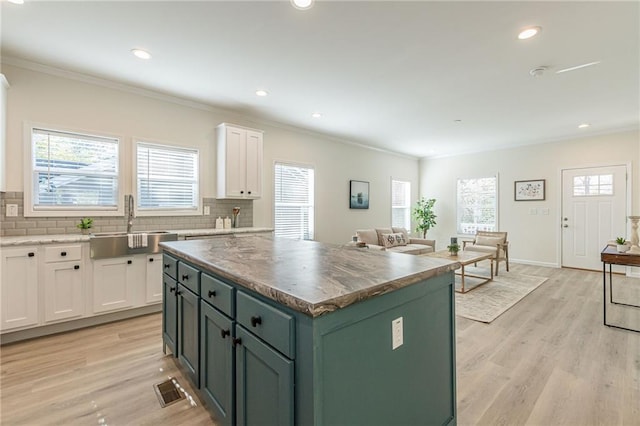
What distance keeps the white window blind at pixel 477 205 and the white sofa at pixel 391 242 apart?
1.84m

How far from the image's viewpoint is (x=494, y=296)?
4.02 m

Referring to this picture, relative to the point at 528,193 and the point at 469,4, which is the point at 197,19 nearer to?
the point at 469,4

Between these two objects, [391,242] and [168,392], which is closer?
[168,392]

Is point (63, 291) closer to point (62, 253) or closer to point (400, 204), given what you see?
point (62, 253)

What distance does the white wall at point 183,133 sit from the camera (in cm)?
304

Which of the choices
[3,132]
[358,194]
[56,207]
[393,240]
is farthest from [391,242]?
[3,132]

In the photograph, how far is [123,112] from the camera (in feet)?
11.8

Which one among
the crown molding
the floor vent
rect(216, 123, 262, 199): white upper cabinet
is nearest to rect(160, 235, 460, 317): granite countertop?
the floor vent

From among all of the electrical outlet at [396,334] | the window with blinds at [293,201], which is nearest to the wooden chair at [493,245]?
the window with blinds at [293,201]

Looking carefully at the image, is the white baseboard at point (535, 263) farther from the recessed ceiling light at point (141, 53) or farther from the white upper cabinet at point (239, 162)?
the recessed ceiling light at point (141, 53)

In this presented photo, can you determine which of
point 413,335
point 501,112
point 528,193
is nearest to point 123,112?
point 413,335

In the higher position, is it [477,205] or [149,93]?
[149,93]

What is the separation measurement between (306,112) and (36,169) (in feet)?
10.9

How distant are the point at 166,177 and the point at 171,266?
7.11 feet
